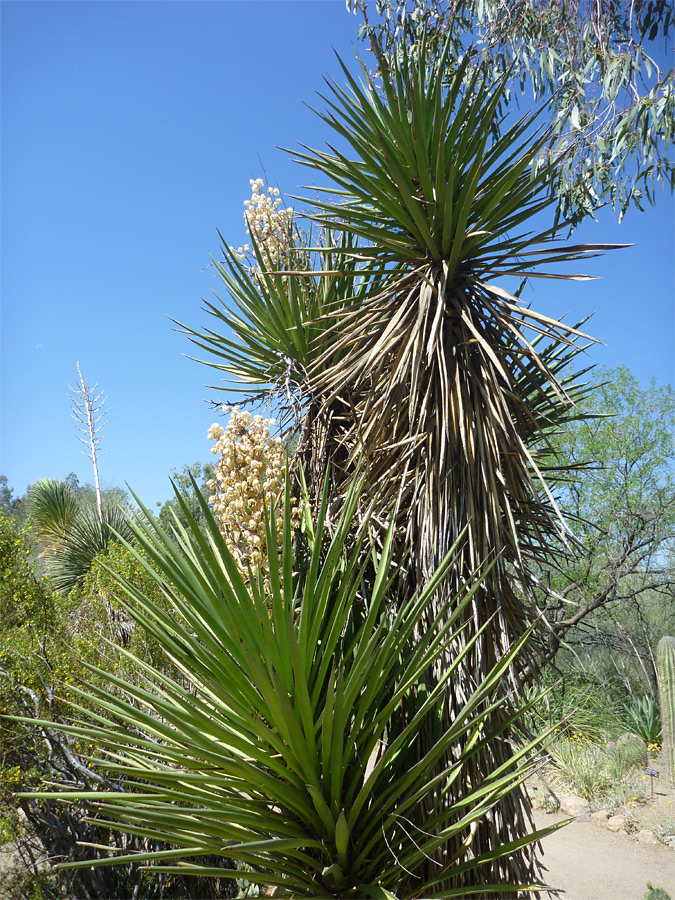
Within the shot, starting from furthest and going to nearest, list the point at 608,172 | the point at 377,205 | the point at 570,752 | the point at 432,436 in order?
the point at 570,752 < the point at 608,172 < the point at 377,205 < the point at 432,436

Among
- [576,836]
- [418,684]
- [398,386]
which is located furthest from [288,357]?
[576,836]

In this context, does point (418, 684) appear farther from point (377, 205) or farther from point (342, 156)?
point (342, 156)

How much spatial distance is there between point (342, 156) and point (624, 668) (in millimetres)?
11875

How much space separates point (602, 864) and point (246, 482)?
6.44 metres

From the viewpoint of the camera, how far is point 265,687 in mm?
1615

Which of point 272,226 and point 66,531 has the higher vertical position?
point 272,226

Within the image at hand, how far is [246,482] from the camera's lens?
8.02ft

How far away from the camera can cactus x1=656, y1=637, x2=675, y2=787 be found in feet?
29.3

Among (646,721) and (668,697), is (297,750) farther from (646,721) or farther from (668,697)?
(646,721)

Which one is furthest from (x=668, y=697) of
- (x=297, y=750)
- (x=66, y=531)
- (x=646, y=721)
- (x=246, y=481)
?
(x=66, y=531)

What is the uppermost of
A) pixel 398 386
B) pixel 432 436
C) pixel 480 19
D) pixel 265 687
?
pixel 480 19

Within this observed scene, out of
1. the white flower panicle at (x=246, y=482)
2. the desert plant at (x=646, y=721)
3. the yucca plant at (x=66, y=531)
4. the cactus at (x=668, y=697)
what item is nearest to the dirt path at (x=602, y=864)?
the cactus at (x=668, y=697)

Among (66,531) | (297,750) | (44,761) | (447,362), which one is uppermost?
(447,362)

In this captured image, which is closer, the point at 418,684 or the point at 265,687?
the point at 265,687
